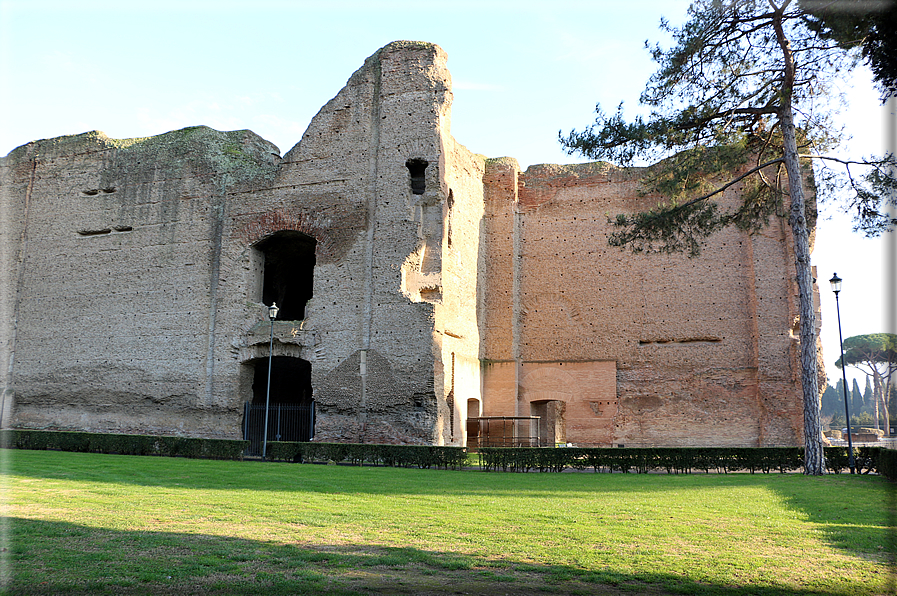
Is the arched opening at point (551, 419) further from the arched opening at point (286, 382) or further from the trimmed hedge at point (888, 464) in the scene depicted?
the trimmed hedge at point (888, 464)

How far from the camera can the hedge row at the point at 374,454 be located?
42.1ft

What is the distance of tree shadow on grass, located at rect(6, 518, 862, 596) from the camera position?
3.76 meters

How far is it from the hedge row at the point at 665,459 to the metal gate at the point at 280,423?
6.54 m

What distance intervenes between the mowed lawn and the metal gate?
8.43 metres

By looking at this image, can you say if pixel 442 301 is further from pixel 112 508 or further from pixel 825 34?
pixel 112 508

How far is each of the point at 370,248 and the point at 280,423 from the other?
6061mm

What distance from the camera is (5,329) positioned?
2184 centimetres

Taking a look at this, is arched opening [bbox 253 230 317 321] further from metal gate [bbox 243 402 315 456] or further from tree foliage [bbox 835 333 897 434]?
tree foliage [bbox 835 333 897 434]

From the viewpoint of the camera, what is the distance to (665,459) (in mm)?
12516

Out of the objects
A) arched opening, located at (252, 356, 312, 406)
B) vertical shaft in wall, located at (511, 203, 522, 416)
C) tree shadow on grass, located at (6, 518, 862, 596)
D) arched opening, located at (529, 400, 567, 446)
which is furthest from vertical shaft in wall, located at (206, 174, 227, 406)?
tree shadow on grass, located at (6, 518, 862, 596)

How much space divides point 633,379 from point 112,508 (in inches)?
620

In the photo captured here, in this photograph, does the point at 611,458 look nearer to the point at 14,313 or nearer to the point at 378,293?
the point at 378,293

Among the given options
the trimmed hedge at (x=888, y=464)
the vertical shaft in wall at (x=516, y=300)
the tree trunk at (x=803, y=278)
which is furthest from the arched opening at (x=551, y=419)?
the trimmed hedge at (x=888, y=464)

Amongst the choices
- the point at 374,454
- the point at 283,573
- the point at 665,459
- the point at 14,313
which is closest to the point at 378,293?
the point at 374,454
